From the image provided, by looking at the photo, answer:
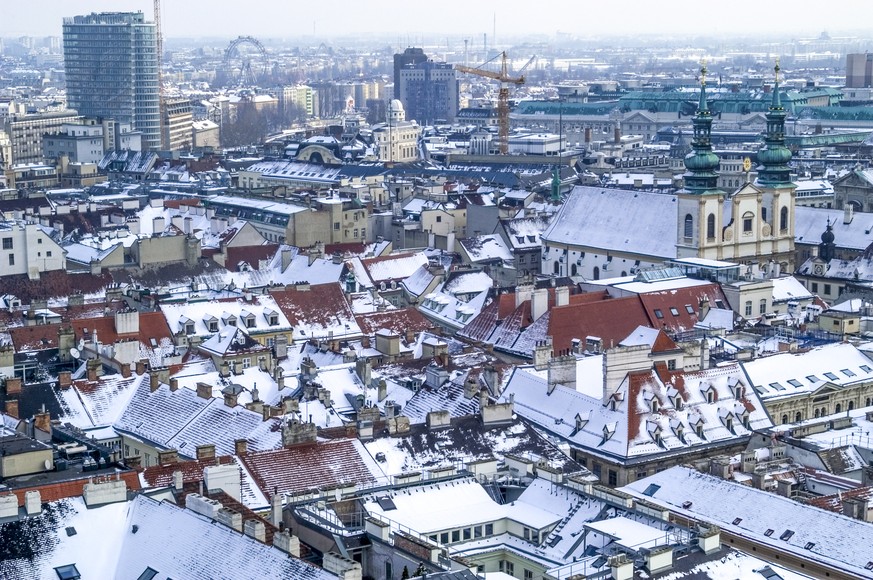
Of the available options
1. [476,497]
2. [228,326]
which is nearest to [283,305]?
[228,326]

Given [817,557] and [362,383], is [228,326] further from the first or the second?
[817,557]

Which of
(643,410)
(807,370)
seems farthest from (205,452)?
(807,370)

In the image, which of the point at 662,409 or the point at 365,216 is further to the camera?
the point at 365,216

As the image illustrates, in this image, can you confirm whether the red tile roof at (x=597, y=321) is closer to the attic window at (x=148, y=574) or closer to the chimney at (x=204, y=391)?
the chimney at (x=204, y=391)

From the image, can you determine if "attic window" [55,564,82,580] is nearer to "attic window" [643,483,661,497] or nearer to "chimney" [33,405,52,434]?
"chimney" [33,405,52,434]

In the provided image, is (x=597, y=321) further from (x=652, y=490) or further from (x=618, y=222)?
(x=618, y=222)
